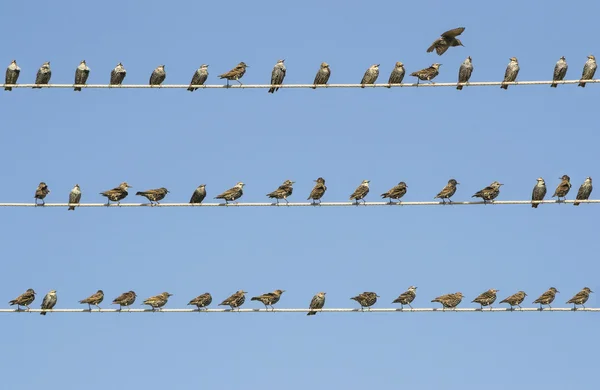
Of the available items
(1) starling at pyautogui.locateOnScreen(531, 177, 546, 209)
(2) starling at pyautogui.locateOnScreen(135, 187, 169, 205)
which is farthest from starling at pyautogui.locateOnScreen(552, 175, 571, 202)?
(2) starling at pyautogui.locateOnScreen(135, 187, 169, 205)

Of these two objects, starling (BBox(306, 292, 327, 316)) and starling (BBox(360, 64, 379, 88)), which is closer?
starling (BBox(306, 292, 327, 316))

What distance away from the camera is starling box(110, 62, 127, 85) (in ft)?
119

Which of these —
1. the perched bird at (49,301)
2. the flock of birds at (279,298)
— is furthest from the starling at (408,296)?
the perched bird at (49,301)

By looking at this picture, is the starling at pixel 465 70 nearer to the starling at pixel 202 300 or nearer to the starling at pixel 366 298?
the starling at pixel 366 298

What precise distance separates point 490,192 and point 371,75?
4.38 m

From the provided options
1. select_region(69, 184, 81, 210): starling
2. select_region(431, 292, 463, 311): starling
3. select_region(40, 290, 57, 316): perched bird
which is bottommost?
select_region(40, 290, 57, 316): perched bird

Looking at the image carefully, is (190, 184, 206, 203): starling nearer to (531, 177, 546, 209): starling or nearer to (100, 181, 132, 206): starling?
(100, 181, 132, 206): starling

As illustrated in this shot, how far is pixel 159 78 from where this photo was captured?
123ft

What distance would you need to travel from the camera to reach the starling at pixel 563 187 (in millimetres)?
34750

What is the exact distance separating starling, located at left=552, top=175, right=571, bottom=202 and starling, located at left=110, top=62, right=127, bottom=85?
9.64m

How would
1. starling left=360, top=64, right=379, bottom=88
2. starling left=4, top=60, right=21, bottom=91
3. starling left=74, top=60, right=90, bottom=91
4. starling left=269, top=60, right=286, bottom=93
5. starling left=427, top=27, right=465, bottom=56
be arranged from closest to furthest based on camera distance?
starling left=427, top=27, right=465, bottom=56
starling left=4, top=60, right=21, bottom=91
starling left=360, top=64, right=379, bottom=88
starling left=74, top=60, right=90, bottom=91
starling left=269, top=60, right=286, bottom=93

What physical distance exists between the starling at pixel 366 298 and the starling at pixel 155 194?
186 inches

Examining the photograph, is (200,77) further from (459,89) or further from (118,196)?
(459,89)

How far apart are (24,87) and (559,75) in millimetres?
11832
